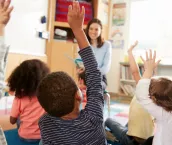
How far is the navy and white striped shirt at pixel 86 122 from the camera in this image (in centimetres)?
77

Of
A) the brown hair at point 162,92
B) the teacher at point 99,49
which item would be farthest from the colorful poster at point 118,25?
the brown hair at point 162,92

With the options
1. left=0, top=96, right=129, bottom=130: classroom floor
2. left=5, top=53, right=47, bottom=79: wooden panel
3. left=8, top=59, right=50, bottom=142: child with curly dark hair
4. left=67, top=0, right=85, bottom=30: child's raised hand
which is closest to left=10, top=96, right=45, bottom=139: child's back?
left=8, top=59, right=50, bottom=142: child with curly dark hair

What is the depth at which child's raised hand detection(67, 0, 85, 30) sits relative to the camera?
753 mm

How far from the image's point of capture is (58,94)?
763 mm

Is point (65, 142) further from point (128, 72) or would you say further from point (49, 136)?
point (128, 72)

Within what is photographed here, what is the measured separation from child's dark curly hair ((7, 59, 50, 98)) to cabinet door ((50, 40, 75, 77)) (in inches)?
83.6

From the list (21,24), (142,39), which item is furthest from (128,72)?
(21,24)

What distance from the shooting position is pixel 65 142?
2.55 feet

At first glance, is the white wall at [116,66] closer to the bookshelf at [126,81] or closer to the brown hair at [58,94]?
the bookshelf at [126,81]

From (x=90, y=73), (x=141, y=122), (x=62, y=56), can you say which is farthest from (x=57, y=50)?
(x=90, y=73)

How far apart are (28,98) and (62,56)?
2.24 m

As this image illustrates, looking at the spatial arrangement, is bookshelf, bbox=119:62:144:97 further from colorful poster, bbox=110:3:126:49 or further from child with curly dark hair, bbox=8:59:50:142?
child with curly dark hair, bbox=8:59:50:142

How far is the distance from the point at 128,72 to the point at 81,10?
3386mm

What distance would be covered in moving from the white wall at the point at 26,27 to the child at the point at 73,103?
2345 millimetres
